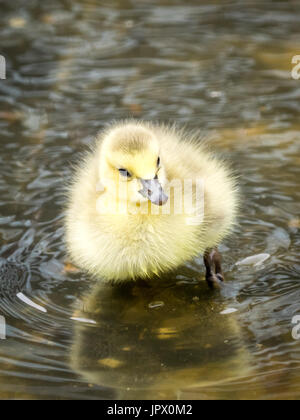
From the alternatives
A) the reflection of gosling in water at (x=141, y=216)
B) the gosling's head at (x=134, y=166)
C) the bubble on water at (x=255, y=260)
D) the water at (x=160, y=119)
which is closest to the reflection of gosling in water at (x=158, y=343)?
the water at (x=160, y=119)

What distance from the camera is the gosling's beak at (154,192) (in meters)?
2.69

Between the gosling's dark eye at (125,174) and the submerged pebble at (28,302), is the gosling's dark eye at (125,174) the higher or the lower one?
the higher one

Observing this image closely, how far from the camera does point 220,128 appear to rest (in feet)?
14.7

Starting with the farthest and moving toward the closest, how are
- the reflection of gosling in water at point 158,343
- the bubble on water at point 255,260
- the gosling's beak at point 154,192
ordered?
the bubble on water at point 255,260 < the gosling's beak at point 154,192 < the reflection of gosling in water at point 158,343

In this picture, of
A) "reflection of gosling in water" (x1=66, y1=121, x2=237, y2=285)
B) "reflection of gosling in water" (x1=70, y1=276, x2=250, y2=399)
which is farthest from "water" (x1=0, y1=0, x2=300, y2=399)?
"reflection of gosling in water" (x1=66, y1=121, x2=237, y2=285)

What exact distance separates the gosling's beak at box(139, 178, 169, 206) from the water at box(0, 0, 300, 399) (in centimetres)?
49

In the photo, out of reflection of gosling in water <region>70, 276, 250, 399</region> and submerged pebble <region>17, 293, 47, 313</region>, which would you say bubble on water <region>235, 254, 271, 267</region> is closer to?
reflection of gosling in water <region>70, 276, 250, 399</region>

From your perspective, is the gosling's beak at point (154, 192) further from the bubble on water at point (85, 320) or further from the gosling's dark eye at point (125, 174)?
the bubble on water at point (85, 320)

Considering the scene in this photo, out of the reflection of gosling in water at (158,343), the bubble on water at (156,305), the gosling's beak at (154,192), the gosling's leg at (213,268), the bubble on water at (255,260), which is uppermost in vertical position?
the gosling's beak at (154,192)

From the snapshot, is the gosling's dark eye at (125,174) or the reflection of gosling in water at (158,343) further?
the gosling's dark eye at (125,174)

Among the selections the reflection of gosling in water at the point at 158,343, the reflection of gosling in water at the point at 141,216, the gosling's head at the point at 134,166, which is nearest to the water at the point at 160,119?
the reflection of gosling in water at the point at 158,343

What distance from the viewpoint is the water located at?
8.20ft

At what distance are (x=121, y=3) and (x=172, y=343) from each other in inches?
192

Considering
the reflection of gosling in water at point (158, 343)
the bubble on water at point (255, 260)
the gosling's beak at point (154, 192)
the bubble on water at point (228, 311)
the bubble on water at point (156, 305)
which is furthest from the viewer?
the bubble on water at point (255, 260)
